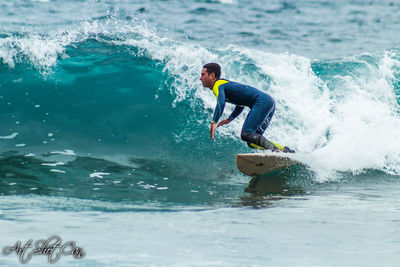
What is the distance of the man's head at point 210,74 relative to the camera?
7036 millimetres

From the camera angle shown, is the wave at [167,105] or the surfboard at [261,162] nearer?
the surfboard at [261,162]

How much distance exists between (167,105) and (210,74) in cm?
276

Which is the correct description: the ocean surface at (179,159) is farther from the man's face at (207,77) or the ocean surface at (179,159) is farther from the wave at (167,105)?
the man's face at (207,77)

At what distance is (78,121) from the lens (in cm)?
895

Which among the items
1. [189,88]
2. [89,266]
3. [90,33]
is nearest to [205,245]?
[89,266]

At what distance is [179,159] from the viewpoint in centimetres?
817

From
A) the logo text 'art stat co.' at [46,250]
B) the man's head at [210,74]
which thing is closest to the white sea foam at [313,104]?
the man's head at [210,74]

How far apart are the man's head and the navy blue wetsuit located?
69mm

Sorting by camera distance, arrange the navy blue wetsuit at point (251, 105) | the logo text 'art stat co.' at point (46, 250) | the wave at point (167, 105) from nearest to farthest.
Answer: the logo text 'art stat co.' at point (46, 250) < the navy blue wetsuit at point (251, 105) < the wave at point (167, 105)

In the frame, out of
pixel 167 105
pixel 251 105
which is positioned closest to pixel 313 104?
pixel 167 105

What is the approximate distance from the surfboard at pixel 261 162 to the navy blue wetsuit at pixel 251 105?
14cm

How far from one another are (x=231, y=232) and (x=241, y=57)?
7452mm

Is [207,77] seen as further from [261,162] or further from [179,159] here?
[179,159]

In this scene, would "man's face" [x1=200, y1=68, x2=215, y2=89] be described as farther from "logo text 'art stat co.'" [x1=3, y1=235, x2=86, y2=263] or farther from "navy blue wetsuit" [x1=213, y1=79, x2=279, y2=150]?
"logo text 'art stat co.'" [x1=3, y1=235, x2=86, y2=263]
